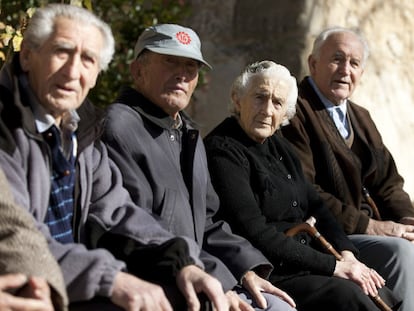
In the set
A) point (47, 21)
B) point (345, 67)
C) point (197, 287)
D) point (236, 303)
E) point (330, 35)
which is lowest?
point (236, 303)

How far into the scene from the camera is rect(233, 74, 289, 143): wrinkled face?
4348 millimetres

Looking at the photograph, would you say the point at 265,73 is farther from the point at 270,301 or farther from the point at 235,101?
the point at 270,301

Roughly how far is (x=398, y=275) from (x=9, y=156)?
225 centimetres

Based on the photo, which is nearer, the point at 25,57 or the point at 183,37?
the point at 25,57

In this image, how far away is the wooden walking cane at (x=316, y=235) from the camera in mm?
4285

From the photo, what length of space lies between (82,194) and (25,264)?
0.51 metres

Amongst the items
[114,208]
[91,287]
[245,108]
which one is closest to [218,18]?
[245,108]

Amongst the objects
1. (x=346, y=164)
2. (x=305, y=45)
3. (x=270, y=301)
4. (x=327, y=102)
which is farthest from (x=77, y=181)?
(x=305, y=45)

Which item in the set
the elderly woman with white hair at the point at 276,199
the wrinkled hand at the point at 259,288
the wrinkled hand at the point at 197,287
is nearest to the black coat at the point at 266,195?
the elderly woman with white hair at the point at 276,199

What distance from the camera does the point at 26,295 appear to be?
285 centimetres

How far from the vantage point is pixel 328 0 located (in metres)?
6.73

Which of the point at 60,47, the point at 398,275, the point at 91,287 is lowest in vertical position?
the point at 398,275

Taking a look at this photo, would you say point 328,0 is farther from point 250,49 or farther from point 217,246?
point 217,246

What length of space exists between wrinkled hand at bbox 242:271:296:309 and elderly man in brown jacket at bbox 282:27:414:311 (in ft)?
3.12
